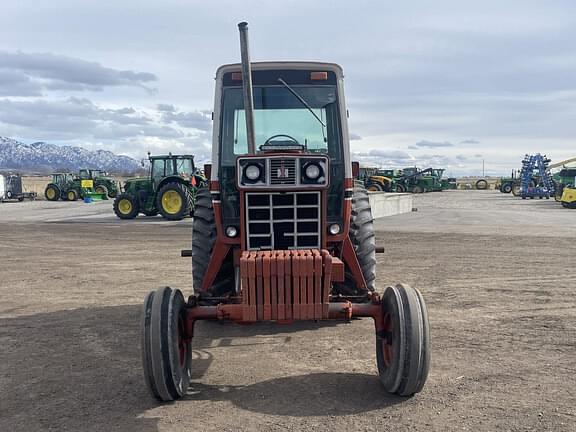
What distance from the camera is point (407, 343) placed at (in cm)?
432

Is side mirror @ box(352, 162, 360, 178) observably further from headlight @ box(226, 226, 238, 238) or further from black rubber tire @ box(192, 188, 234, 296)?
black rubber tire @ box(192, 188, 234, 296)

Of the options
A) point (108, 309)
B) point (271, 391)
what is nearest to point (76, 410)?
point (271, 391)

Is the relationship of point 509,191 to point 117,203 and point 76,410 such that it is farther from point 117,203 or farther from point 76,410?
point 76,410

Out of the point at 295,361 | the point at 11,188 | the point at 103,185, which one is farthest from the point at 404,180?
the point at 295,361

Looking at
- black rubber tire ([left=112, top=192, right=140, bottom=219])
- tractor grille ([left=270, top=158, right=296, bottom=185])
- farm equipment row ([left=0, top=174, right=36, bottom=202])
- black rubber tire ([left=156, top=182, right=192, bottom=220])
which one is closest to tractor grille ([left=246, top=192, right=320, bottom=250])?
tractor grille ([left=270, top=158, right=296, bottom=185])

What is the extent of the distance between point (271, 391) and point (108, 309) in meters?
3.93

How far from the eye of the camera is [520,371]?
519 centimetres

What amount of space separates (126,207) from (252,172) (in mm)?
19427

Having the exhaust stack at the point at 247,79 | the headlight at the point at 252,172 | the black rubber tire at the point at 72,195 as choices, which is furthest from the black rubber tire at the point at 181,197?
the black rubber tire at the point at 72,195

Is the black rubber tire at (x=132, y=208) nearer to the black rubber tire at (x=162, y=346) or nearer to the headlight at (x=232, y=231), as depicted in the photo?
the headlight at (x=232, y=231)

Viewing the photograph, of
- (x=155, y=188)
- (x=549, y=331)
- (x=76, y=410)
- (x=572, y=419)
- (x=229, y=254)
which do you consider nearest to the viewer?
(x=572, y=419)

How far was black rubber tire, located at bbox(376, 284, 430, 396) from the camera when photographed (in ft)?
14.2

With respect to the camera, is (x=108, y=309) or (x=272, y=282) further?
(x=108, y=309)

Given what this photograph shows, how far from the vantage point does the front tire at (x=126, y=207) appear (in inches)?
912
